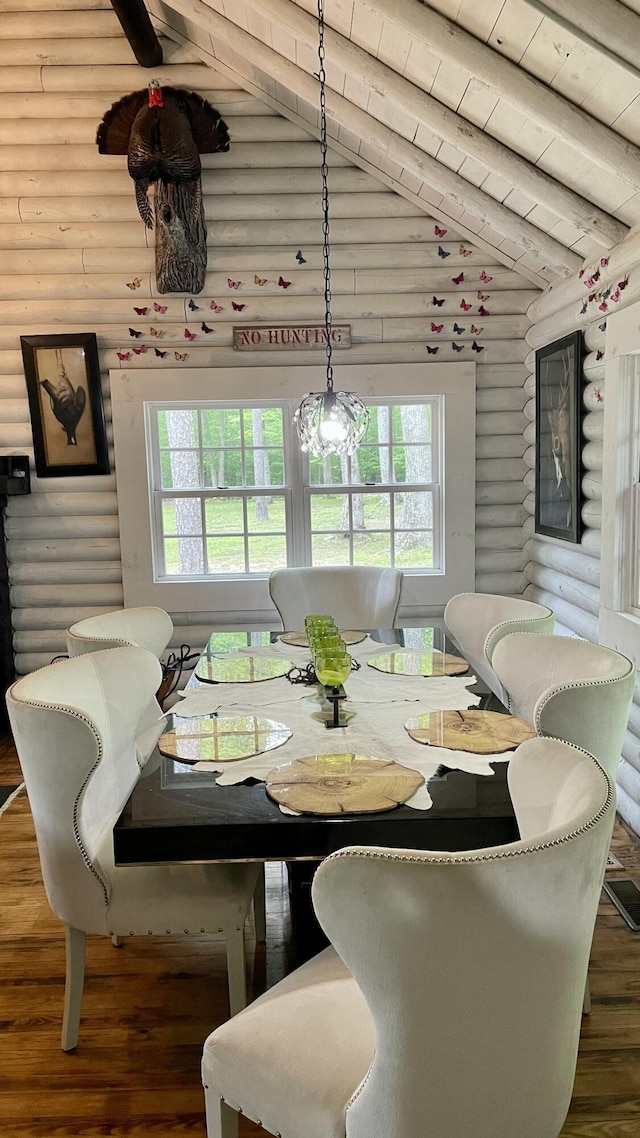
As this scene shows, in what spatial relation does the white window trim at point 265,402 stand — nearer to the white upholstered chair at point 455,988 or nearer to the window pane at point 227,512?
the window pane at point 227,512

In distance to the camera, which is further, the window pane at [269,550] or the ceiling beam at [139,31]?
the window pane at [269,550]

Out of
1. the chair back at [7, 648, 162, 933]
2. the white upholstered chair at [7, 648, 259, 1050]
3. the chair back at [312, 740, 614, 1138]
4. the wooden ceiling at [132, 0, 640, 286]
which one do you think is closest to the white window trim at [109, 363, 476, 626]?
the wooden ceiling at [132, 0, 640, 286]

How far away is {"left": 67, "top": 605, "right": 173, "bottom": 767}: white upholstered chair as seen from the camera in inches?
115

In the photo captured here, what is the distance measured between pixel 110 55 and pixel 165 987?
4814 mm

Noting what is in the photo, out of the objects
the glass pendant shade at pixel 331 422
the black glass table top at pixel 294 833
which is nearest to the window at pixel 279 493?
the glass pendant shade at pixel 331 422

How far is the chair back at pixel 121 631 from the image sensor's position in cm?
304

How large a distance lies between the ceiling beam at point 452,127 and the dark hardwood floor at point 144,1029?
2.77 metres

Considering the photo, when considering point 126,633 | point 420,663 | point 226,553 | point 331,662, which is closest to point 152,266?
point 226,553

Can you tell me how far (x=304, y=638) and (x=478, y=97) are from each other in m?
2.33

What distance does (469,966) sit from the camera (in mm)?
1179

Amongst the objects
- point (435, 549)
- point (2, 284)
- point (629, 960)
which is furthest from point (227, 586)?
point (629, 960)

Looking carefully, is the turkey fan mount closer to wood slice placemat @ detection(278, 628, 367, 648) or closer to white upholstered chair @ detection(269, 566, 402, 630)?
white upholstered chair @ detection(269, 566, 402, 630)

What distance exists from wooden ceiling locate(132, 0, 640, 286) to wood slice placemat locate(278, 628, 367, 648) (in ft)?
6.62

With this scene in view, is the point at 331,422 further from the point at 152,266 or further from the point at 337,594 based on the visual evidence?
the point at 152,266
